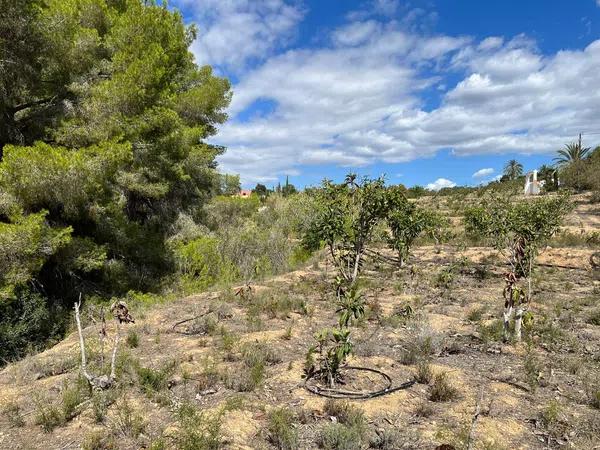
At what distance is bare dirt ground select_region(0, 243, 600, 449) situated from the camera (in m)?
4.28

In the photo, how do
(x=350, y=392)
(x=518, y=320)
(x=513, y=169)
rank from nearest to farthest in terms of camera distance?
(x=350, y=392) < (x=518, y=320) < (x=513, y=169)

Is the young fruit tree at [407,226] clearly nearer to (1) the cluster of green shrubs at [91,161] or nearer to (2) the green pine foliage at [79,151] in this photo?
(1) the cluster of green shrubs at [91,161]

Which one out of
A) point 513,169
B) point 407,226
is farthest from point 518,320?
point 513,169

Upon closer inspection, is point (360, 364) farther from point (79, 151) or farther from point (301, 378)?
point (79, 151)

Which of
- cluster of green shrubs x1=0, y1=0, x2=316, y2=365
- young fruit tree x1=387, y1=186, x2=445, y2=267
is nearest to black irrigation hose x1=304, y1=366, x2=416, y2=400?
cluster of green shrubs x1=0, y1=0, x2=316, y2=365

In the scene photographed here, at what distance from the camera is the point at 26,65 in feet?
30.4

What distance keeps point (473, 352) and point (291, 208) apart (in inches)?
614

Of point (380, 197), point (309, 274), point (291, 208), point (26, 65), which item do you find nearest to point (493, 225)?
point (380, 197)

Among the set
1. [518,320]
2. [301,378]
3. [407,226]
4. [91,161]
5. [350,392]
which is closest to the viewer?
[350,392]

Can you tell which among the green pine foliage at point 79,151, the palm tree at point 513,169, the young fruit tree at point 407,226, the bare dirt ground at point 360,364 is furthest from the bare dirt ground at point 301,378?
the palm tree at point 513,169

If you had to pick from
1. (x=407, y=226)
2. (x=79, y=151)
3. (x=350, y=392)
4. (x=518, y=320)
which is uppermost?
(x=79, y=151)

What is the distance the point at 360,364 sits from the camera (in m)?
6.02

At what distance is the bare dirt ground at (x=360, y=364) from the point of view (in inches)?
168

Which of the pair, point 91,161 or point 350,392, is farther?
point 91,161
